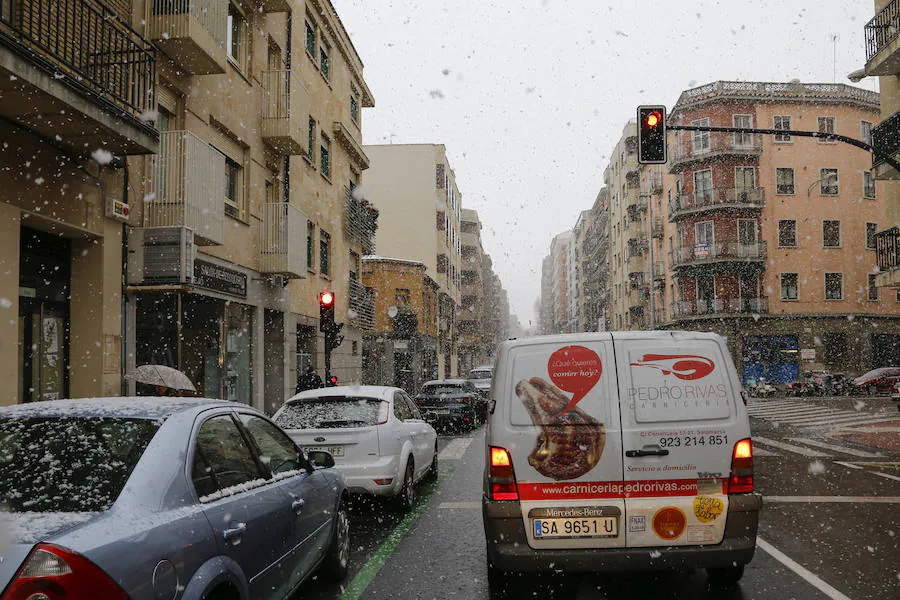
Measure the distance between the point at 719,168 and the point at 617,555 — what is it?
48.1 meters

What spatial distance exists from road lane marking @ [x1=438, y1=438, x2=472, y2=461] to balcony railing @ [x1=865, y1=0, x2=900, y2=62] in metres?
16.8

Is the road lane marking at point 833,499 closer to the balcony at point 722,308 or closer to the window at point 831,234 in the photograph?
the balcony at point 722,308

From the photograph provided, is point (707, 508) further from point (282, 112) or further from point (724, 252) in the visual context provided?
point (724, 252)

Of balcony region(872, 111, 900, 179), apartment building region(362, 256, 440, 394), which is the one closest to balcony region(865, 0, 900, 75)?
balcony region(872, 111, 900, 179)

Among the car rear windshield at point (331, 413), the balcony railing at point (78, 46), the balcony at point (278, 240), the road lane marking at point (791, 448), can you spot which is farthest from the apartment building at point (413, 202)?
the car rear windshield at point (331, 413)

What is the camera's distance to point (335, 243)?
79.8ft

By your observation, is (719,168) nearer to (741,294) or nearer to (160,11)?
(741,294)

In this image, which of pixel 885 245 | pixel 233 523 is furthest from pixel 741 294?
pixel 233 523

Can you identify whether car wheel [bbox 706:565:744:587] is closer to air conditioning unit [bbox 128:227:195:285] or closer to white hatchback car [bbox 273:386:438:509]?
white hatchback car [bbox 273:386:438:509]

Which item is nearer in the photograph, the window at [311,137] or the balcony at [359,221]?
the window at [311,137]

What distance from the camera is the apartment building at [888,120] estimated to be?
67.8 feet

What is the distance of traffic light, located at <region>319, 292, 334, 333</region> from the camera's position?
15.2m

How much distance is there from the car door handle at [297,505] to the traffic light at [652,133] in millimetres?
10767

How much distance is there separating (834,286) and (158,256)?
46.3 metres
